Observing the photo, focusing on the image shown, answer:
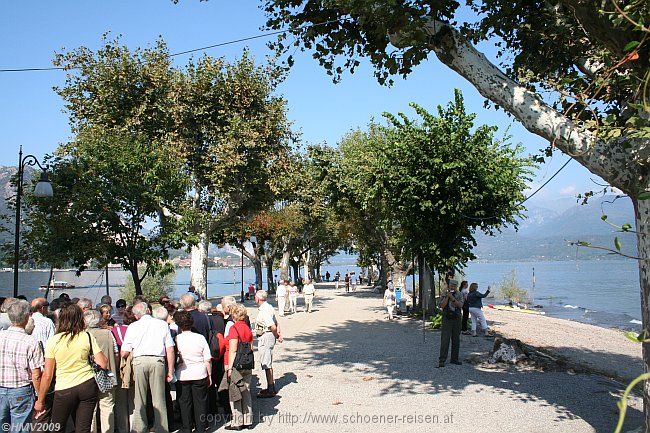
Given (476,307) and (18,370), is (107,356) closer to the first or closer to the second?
(18,370)

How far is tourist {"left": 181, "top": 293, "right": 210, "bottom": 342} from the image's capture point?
773 cm

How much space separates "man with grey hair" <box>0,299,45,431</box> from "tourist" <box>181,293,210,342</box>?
219cm

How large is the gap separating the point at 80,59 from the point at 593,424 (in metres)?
23.2

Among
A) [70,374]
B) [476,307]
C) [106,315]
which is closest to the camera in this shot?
[70,374]

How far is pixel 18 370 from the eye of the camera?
5.65 metres

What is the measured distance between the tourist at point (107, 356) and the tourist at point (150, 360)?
0.25 metres

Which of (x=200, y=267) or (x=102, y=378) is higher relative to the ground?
(x=200, y=267)

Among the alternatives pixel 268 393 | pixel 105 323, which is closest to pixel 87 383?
pixel 105 323

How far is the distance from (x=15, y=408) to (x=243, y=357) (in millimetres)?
2778

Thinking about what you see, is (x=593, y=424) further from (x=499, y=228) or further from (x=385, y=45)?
(x=499, y=228)

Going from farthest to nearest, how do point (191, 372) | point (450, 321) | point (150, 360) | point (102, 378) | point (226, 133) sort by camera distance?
point (226, 133) → point (450, 321) → point (191, 372) → point (150, 360) → point (102, 378)

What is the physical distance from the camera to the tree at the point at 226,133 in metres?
23.7

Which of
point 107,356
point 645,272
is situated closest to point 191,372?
point 107,356

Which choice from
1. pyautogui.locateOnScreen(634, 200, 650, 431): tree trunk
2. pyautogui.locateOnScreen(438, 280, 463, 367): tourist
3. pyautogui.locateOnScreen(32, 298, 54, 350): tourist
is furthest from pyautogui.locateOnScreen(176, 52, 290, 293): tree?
pyautogui.locateOnScreen(634, 200, 650, 431): tree trunk
